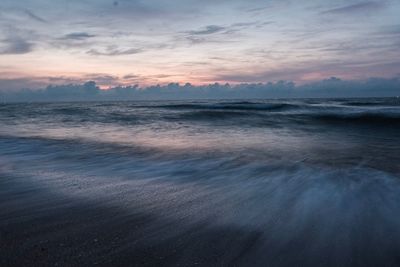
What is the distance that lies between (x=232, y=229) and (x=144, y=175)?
104 inches

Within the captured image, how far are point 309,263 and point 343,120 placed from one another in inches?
724

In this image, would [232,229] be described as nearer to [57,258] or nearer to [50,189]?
[57,258]

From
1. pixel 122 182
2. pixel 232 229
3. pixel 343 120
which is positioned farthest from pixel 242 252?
pixel 343 120

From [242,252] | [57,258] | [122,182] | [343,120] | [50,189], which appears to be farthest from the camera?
[343,120]

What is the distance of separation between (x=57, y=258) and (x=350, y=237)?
2.43m

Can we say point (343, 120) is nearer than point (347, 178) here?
No

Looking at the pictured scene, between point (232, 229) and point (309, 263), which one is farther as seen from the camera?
point (232, 229)

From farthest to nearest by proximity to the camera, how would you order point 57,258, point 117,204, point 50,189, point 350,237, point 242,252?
1. point 50,189
2. point 117,204
3. point 350,237
4. point 242,252
5. point 57,258

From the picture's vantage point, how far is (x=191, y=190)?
4645 mm

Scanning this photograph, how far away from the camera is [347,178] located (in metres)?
5.46

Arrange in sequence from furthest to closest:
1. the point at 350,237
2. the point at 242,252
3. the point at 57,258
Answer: the point at 350,237
the point at 242,252
the point at 57,258

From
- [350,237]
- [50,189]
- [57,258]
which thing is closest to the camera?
[57,258]

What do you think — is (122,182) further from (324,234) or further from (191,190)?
(324,234)

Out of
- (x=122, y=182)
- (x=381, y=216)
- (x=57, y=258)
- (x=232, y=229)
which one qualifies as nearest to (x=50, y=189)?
(x=122, y=182)
